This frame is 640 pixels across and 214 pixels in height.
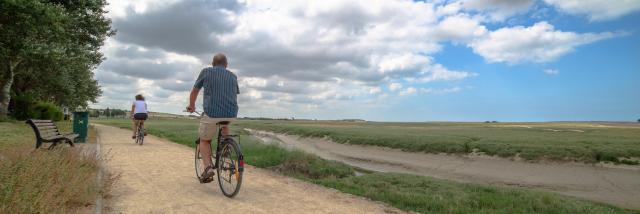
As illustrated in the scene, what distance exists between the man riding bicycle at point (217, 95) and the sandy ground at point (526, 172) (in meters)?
13.4

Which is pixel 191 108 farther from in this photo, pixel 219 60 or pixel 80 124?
pixel 80 124

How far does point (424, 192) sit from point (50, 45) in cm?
1924

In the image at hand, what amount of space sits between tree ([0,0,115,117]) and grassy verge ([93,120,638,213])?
10.0 meters

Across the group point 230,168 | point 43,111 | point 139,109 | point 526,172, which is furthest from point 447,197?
point 43,111

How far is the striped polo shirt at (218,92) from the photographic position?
7156 millimetres

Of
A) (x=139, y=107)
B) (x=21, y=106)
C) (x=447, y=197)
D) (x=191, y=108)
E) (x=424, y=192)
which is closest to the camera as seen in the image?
(x=191, y=108)

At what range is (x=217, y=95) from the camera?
282 inches

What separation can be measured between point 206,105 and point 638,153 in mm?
23960

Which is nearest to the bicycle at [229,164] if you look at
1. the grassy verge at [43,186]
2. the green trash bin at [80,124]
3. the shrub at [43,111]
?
the grassy verge at [43,186]

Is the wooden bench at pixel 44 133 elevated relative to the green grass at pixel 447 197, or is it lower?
elevated

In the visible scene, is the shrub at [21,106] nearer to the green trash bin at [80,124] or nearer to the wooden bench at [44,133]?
the green trash bin at [80,124]

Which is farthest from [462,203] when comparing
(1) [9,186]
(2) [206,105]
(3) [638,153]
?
(3) [638,153]

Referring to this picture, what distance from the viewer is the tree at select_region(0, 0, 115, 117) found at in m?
17.3

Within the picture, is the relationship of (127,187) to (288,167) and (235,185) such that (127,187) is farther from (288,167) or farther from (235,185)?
(288,167)
